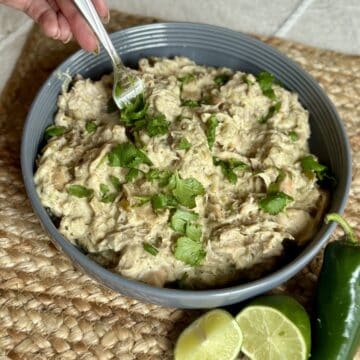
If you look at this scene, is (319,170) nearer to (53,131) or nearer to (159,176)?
(159,176)

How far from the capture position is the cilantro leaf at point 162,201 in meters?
1.63

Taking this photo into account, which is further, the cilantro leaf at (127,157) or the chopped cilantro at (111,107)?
the chopped cilantro at (111,107)

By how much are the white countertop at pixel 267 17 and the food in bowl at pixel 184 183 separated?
2.28ft

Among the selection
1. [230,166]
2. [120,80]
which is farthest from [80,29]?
[230,166]

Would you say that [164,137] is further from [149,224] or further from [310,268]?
[310,268]

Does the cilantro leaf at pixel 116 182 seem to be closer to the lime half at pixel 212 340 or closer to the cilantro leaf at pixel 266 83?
the lime half at pixel 212 340

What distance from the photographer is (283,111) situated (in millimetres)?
1901

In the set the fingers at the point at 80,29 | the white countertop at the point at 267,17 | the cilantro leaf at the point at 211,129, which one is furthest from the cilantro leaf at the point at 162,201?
the white countertop at the point at 267,17

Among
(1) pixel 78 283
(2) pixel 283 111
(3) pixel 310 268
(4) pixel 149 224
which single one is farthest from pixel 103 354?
(2) pixel 283 111

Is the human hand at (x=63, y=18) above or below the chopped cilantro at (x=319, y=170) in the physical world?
above

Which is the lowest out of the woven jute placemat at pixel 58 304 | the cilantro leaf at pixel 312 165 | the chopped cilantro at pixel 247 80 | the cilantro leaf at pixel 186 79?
the woven jute placemat at pixel 58 304

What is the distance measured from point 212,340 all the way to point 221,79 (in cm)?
87

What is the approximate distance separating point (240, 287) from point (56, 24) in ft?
3.51

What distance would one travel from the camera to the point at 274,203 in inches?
65.7
